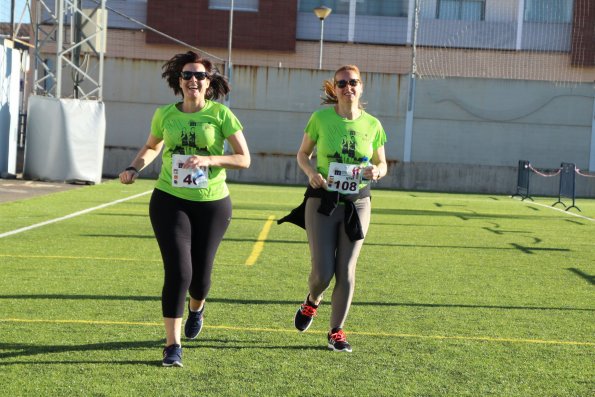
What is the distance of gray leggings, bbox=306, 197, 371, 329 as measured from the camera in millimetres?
7641

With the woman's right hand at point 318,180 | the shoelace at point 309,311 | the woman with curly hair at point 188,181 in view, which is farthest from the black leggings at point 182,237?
the shoelace at point 309,311

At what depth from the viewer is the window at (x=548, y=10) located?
50.4 meters

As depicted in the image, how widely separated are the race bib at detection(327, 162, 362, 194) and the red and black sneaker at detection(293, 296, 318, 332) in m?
0.95

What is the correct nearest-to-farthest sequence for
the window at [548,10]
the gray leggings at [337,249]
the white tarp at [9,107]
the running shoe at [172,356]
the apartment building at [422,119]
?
the running shoe at [172,356]
the gray leggings at [337,249]
the white tarp at [9,107]
the apartment building at [422,119]
the window at [548,10]

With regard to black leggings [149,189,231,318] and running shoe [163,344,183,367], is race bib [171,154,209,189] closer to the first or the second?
black leggings [149,189,231,318]

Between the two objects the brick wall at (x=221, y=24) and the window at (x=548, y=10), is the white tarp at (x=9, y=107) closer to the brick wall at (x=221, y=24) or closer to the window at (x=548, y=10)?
the brick wall at (x=221, y=24)

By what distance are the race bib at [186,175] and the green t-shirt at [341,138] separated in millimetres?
915

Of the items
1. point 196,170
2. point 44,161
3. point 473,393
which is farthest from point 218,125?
point 44,161

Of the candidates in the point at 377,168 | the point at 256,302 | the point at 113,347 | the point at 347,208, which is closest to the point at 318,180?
the point at 347,208

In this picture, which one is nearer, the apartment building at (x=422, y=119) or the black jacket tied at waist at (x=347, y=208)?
the black jacket tied at waist at (x=347, y=208)

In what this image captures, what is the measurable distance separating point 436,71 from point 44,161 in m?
18.2

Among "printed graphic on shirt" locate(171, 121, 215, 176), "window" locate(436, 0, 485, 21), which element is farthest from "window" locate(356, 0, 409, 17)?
"printed graphic on shirt" locate(171, 121, 215, 176)

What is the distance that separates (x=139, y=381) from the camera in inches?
250

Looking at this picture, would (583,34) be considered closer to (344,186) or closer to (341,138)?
(341,138)
